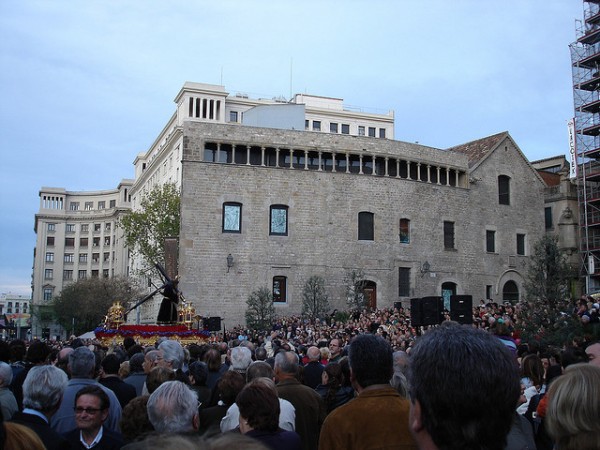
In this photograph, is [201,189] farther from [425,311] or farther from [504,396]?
[504,396]

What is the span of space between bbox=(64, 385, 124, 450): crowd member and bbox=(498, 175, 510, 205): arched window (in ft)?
143

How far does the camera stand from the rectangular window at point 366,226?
40.3 metres

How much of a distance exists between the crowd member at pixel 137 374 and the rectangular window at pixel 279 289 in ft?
98.0

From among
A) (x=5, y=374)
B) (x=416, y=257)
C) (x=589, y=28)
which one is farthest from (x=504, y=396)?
(x=589, y=28)

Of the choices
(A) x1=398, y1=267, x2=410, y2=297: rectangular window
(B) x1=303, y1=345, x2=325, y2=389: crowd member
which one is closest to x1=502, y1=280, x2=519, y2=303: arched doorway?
(A) x1=398, y1=267, x2=410, y2=297: rectangular window

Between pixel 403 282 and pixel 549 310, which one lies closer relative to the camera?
Answer: pixel 549 310

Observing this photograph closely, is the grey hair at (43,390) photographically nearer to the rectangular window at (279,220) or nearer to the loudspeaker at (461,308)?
the loudspeaker at (461,308)

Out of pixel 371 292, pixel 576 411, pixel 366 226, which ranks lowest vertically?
pixel 576 411

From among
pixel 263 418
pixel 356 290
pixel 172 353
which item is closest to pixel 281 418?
pixel 263 418

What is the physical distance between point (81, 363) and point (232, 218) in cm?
3144

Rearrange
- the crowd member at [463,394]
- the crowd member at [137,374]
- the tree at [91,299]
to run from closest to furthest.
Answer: the crowd member at [463,394] < the crowd member at [137,374] < the tree at [91,299]

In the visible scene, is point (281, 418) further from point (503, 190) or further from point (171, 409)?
point (503, 190)

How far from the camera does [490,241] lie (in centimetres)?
4497

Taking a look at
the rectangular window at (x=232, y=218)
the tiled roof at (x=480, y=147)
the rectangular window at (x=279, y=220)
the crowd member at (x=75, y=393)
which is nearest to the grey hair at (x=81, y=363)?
the crowd member at (x=75, y=393)
